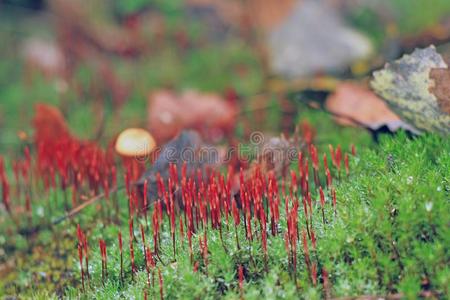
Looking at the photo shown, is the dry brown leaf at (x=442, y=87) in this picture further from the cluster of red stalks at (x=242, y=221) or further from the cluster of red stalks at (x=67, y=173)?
the cluster of red stalks at (x=67, y=173)

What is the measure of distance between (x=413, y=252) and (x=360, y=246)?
224 millimetres

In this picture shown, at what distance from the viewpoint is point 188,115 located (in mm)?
4648

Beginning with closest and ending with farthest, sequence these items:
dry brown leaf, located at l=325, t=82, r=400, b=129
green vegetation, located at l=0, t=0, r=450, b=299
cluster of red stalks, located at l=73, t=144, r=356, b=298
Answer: green vegetation, located at l=0, t=0, r=450, b=299 < cluster of red stalks, located at l=73, t=144, r=356, b=298 < dry brown leaf, located at l=325, t=82, r=400, b=129

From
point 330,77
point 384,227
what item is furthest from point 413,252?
point 330,77

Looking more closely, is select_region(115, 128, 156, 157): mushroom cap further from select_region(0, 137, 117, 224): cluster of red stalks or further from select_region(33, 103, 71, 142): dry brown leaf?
select_region(33, 103, 71, 142): dry brown leaf

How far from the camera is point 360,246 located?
104 inches

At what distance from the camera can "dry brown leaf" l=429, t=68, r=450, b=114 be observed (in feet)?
10.7

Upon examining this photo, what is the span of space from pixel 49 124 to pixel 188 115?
999 millimetres

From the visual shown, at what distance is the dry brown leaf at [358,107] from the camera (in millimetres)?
3814

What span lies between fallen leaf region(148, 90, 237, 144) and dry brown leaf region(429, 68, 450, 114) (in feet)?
5.39

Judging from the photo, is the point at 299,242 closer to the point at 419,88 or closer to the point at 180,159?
the point at 180,159
